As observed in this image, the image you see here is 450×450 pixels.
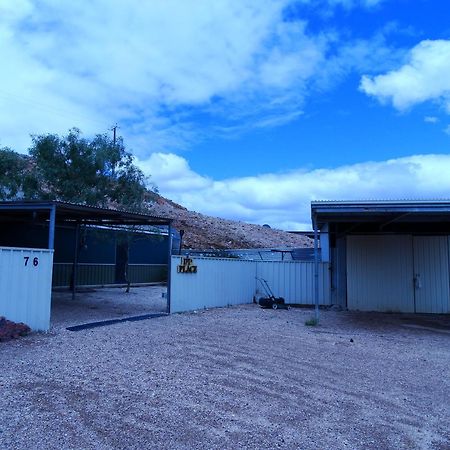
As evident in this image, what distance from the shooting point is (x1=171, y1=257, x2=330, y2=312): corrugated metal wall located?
15.4 metres

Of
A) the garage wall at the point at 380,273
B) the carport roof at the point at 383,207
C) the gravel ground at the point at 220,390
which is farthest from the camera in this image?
the garage wall at the point at 380,273

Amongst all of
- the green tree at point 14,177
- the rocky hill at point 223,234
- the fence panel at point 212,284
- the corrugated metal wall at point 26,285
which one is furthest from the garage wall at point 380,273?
the rocky hill at point 223,234

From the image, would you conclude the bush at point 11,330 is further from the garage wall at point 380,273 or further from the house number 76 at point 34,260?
the garage wall at point 380,273

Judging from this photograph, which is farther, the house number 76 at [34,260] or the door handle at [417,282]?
the door handle at [417,282]

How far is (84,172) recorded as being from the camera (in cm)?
2047

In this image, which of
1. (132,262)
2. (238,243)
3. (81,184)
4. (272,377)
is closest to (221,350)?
(272,377)

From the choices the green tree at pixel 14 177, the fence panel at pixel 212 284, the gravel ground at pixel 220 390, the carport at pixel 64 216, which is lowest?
the gravel ground at pixel 220 390

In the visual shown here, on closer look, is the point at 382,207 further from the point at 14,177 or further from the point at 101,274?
the point at 101,274

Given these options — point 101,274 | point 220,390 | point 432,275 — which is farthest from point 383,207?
point 101,274

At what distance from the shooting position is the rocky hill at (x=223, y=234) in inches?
1588

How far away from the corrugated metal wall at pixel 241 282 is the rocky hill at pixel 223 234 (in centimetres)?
1790

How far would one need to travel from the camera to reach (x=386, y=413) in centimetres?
582

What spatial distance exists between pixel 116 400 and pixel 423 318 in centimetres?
1207

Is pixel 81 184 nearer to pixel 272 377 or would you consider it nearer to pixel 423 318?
pixel 423 318
